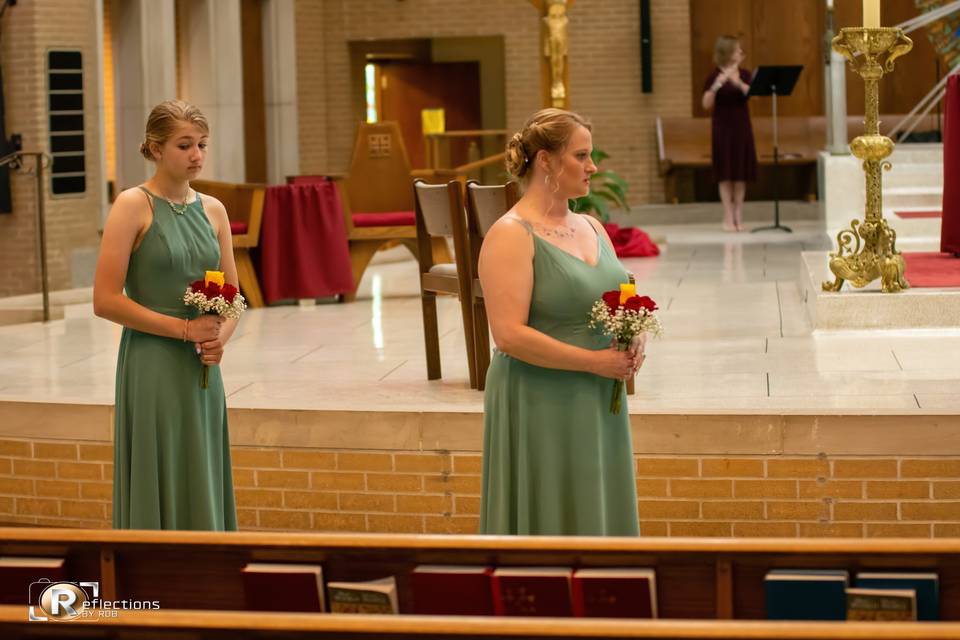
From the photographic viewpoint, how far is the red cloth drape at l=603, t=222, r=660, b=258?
11.8 meters

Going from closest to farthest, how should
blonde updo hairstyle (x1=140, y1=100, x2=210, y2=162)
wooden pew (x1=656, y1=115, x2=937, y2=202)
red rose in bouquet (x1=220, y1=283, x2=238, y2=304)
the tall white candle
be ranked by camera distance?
blonde updo hairstyle (x1=140, y1=100, x2=210, y2=162) < red rose in bouquet (x1=220, y1=283, x2=238, y2=304) < the tall white candle < wooden pew (x1=656, y1=115, x2=937, y2=202)

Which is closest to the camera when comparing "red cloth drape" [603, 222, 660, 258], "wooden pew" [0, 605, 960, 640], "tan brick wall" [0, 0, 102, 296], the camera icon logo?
"wooden pew" [0, 605, 960, 640]

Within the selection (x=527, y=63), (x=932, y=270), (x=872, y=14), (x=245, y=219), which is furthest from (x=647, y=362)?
(x=527, y=63)

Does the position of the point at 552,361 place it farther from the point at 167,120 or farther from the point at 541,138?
the point at 167,120

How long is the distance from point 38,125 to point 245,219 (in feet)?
12.0

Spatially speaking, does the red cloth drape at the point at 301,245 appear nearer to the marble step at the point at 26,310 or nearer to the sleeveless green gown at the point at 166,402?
the marble step at the point at 26,310

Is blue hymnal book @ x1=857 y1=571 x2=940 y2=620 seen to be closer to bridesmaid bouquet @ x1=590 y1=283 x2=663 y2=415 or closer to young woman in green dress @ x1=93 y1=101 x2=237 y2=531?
bridesmaid bouquet @ x1=590 y1=283 x2=663 y2=415

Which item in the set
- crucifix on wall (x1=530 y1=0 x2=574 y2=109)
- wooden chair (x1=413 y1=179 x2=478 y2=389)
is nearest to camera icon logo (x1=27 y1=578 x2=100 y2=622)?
wooden chair (x1=413 y1=179 x2=478 y2=389)

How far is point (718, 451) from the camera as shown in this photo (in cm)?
496

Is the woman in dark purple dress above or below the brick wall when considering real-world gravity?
above

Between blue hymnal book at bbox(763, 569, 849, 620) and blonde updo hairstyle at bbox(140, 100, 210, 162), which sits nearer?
blue hymnal book at bbox(763, 569, 849, 620)

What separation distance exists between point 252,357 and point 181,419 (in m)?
3.06

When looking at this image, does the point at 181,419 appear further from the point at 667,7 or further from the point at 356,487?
the point at 667,7

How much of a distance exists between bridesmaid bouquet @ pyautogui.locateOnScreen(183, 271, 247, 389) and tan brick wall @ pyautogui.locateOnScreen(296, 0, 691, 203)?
12881 millimetres
